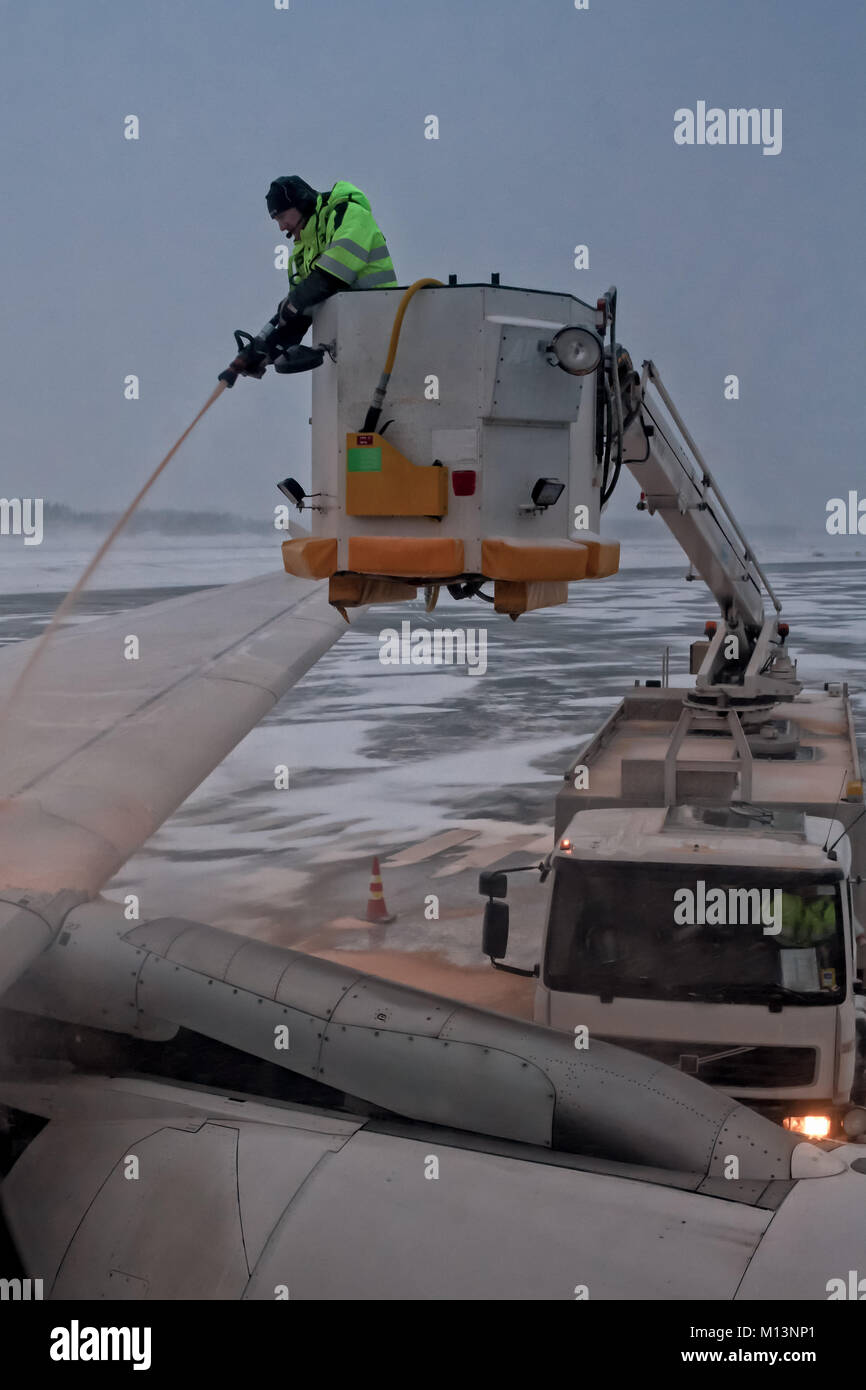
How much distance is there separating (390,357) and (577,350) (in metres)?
0.78

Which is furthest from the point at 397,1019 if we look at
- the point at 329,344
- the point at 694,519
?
the point at 694,519

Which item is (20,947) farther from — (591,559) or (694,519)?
(694,519)

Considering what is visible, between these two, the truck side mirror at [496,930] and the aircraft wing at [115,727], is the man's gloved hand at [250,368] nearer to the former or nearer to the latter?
the aircraft wing at [115,727]

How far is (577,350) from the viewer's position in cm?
483

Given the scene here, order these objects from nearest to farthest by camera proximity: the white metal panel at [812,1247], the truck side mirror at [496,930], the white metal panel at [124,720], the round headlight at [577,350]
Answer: the round headlight at [577,350] < the white metal panel at [812,1247] < the white metal panel at [124,720] < the truck side mirror at [496,930]

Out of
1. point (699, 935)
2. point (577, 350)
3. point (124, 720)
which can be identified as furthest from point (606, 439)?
point (124, 720)

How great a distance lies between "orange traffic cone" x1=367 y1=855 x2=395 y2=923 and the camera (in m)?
14.5

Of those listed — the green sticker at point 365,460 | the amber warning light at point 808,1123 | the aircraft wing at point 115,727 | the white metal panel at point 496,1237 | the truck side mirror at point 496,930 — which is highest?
the green sticker at point 365,460

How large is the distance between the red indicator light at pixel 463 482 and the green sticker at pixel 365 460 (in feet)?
1.07

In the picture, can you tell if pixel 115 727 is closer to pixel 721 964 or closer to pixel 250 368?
pixel 250 368

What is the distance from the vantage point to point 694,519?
40.6ft

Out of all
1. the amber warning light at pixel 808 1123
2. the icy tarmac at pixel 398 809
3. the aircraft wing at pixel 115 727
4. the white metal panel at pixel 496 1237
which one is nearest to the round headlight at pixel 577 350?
the aircraft wing at pixel 115 727

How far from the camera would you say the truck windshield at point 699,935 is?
8.17 m

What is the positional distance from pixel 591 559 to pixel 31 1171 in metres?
4.42
